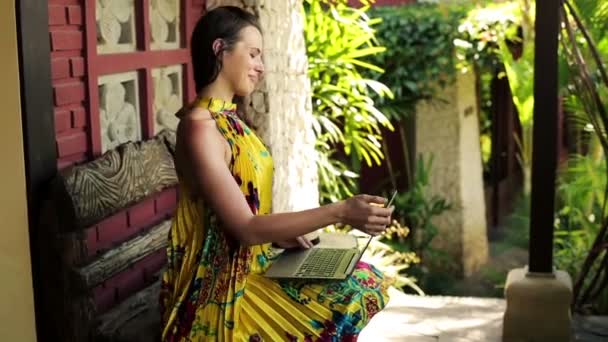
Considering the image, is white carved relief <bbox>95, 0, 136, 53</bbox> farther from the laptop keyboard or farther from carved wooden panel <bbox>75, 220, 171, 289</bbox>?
the laptop keyboard

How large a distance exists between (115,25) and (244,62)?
1.11m

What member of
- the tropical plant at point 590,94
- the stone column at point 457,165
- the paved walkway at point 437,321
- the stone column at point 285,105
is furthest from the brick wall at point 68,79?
the stone column at point 457,165

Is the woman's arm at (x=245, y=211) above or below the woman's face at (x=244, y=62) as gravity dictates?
below

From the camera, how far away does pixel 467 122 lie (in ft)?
27.9

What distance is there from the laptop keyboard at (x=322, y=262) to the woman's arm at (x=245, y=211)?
16 cm

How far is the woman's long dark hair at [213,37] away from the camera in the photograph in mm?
2582

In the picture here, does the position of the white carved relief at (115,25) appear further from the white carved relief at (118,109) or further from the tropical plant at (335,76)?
the tropical plant at (335,76)

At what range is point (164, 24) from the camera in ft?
13.3

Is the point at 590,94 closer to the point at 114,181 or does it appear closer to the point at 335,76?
the point at 335,76

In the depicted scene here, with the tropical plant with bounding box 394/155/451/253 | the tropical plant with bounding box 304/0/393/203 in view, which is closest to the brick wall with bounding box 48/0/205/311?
the tropical plant with bounding box 304/0/393/203

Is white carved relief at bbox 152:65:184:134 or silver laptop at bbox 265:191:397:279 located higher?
white carved relief at bbox 152:65:184:134

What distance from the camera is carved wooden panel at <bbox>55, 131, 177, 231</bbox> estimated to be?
9.12 feet

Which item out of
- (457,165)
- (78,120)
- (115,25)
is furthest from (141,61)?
(457,165)

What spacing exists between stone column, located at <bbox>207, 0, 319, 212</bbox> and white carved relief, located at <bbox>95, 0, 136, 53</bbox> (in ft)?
3.42
